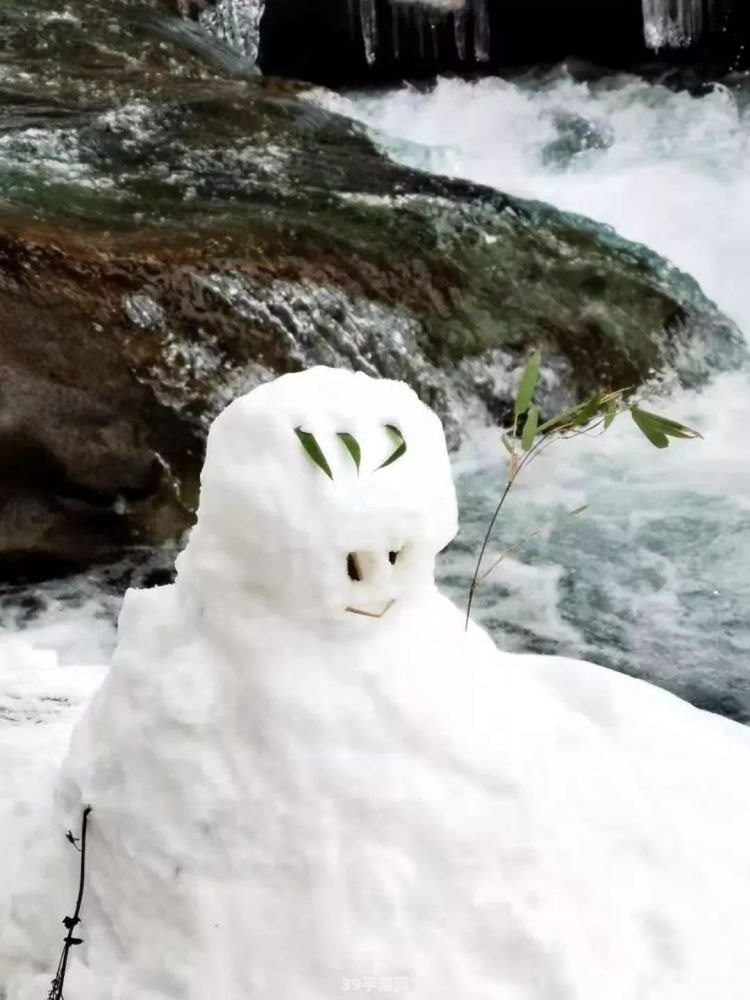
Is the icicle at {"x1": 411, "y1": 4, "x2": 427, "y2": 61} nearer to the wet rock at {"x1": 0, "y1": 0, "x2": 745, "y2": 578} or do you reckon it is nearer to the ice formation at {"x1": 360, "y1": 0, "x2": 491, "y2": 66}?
the ice formation at {"x1": 360, "y1": 0, "x2": 491, "y2": 66}

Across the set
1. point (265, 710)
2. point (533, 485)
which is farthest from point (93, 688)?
point (533, 485)

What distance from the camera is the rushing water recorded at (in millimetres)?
3758

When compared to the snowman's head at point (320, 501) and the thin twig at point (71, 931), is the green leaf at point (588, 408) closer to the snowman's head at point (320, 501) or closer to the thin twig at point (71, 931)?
the snowman's head at point (320, 501)

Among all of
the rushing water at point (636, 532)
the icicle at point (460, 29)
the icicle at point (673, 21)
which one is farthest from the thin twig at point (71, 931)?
the icicle at point (460, 29)

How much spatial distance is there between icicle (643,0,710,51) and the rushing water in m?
3.99

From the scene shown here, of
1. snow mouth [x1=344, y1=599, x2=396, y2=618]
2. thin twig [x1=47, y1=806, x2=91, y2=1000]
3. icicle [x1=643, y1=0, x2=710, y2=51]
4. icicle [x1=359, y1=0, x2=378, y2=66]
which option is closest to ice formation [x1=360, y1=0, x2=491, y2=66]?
icicle [x1=359, y1=0, x2=378, y2=66]

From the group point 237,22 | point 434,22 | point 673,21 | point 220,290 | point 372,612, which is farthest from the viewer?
point 434,22

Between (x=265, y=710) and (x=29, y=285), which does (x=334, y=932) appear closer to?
(x=265, y=710)

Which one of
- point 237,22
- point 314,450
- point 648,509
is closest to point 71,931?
point 314,450

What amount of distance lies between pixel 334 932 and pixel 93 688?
151 centimetres

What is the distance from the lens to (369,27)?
12.2 metres

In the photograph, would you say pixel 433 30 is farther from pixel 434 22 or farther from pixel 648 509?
pixel 648 509

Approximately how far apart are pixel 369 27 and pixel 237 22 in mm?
2031

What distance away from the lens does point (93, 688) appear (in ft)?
9.02
